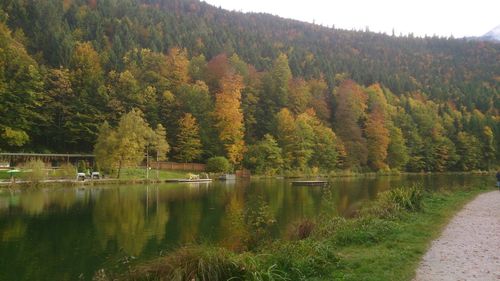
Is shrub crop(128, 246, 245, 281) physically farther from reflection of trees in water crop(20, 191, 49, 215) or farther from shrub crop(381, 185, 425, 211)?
reflection of trees in water crop(20, 191, 49, 215)

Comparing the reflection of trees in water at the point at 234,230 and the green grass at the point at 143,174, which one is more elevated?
the green grass at the point at 143,174

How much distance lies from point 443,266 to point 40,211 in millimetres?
21800

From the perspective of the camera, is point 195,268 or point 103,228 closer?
point 195,268

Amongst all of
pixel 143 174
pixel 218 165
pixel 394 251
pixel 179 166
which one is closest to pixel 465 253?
pixel 394 251

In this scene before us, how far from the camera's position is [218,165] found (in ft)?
212

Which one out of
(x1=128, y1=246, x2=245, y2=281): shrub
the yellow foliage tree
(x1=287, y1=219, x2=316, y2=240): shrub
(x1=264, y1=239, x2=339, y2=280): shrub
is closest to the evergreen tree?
the yellow foliage tree

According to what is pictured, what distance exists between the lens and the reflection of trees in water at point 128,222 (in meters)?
16.8

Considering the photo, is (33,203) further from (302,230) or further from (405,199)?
(405,199)

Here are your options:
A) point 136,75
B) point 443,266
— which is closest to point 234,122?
point 136,75

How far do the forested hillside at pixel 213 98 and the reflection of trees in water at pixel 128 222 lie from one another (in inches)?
1138

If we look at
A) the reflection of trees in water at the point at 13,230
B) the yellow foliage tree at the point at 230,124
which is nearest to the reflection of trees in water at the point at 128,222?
the reflection of trees in water at the point at 13,230

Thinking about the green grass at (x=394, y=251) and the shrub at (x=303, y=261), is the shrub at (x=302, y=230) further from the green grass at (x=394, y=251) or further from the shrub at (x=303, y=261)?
the shrub at (x=303, y=261)

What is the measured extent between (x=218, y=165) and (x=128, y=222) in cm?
4315

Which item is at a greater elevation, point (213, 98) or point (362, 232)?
point (213, 98)
